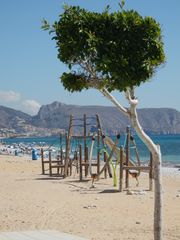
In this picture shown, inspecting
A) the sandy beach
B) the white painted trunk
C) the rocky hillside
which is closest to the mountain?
the rocky hillside

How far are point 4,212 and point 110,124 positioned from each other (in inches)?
6187

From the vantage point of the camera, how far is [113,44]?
6211 millimetres

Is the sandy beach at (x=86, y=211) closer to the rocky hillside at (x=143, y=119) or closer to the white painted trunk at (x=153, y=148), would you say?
the white painted trunk at (x=153, y=148)

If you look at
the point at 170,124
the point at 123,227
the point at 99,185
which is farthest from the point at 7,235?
the point at 170,124

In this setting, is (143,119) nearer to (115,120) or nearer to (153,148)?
(115,120)

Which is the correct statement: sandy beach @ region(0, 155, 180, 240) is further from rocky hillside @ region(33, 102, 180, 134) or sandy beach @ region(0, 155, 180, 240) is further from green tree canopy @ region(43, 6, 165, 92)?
rocky hillside @ region(33, 102, 180, 134)

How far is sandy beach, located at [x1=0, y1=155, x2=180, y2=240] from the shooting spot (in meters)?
9.58

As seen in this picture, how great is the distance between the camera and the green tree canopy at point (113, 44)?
243 inches

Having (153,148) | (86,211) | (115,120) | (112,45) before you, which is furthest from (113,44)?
(115,120)

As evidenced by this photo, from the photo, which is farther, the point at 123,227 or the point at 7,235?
the point at 123,227

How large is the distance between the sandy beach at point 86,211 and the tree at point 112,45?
3498 millimetres

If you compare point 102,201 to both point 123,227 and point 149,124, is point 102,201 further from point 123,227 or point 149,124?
point 149,124

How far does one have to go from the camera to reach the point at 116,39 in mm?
6289

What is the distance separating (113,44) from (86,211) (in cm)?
653
